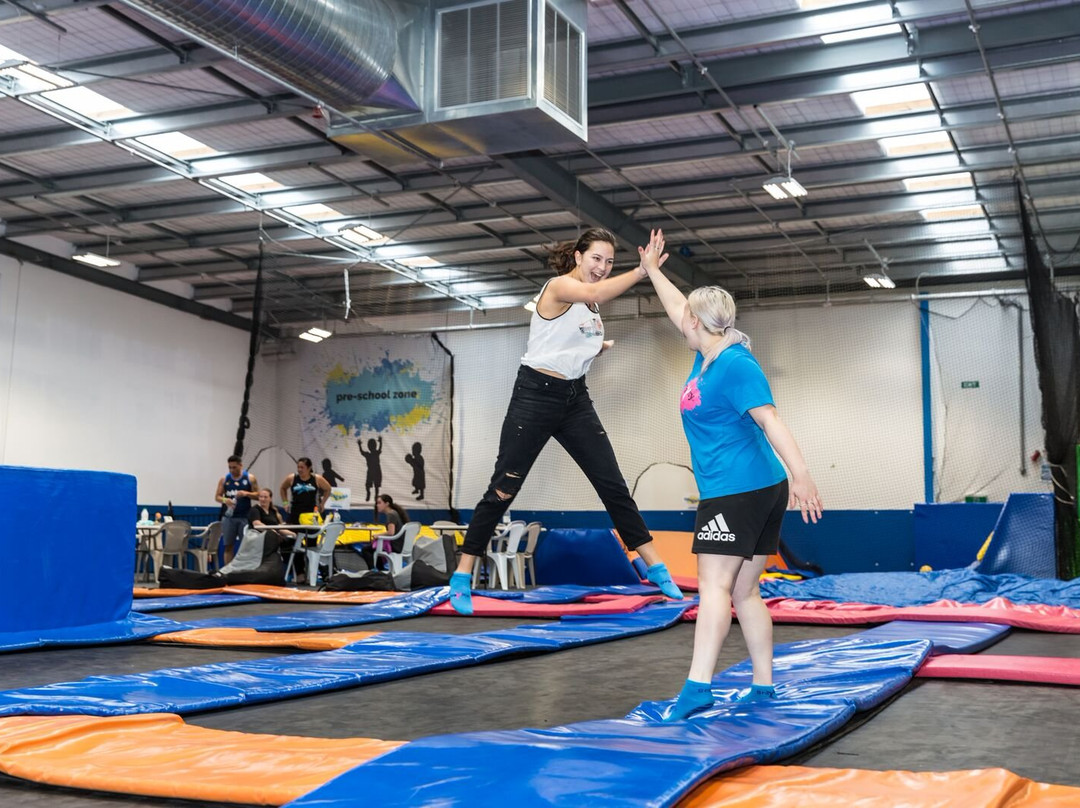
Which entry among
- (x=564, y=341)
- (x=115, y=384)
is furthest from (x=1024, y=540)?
(x=115, y=384)

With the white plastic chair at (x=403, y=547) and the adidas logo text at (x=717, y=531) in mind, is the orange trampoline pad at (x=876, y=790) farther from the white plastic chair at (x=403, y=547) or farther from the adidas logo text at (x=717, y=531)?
the white plastic chair at (x=403, y=547)

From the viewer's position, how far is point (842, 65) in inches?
288

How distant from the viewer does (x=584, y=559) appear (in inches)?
312

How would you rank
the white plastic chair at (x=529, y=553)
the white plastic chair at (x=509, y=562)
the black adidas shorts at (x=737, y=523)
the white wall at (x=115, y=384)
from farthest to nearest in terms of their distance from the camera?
the white wall at (x=115, y=384), the white plastic chair at (x=529, y=553), the white plastic chair at (x=509, y=562), the black adidas shorts at (x=737, y=523)

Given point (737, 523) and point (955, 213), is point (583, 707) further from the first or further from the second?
point (955, 213)

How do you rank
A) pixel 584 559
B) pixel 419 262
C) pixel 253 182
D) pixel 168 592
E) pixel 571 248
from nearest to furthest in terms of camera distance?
pixel 571 248
pixel 168 592
pixel 584 559
pixel 253 182
pixel 419 262

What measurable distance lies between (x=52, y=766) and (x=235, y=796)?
43 cm

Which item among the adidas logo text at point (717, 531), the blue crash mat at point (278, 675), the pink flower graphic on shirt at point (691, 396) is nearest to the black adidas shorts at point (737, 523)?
the adidas logo text at point (717, 531)

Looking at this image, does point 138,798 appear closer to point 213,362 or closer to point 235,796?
point 235,796

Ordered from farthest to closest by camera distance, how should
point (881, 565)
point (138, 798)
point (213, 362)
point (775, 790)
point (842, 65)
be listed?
point (213, 362)
point (881, 565)
point (842, 65)
point (138, 798)
point (775, 790)

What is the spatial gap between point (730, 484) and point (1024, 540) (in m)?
5.76

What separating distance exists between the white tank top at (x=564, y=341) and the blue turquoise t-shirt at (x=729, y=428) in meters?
1.32

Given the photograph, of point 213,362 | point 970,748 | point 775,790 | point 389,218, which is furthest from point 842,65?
point 213,362

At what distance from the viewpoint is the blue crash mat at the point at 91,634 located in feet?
13.1
